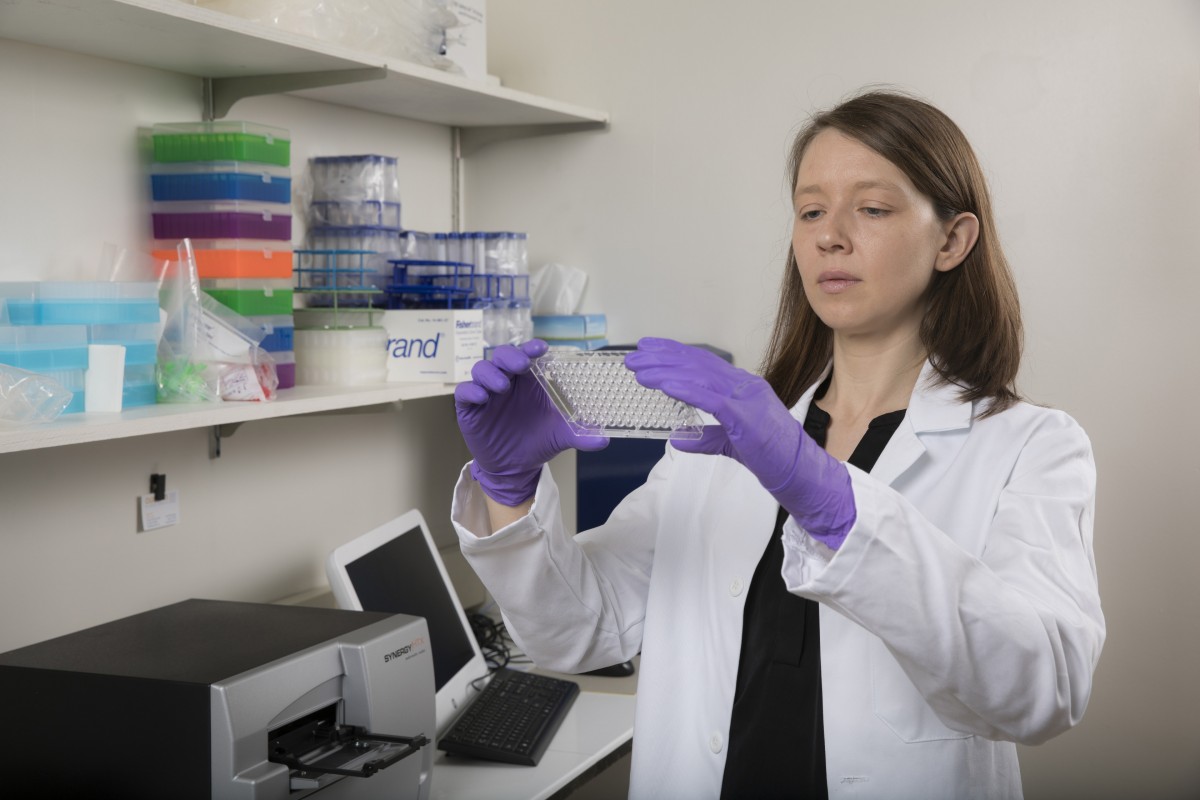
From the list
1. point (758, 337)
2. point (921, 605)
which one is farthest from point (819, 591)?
point (758, 337)

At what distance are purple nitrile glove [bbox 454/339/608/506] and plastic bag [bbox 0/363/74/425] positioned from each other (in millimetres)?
564

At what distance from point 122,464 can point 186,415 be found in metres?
0.37

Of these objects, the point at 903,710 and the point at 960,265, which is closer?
the point at 903,710

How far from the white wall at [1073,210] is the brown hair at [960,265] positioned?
0.83 m

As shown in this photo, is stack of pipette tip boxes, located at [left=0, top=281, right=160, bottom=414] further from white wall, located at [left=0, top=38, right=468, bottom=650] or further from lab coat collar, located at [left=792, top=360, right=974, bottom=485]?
lab coat collar, located at [left=792, top=360, right=974, bottom=485]

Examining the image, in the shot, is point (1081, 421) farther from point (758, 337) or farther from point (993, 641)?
point (993, 641)

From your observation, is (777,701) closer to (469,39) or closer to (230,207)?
(230,207)

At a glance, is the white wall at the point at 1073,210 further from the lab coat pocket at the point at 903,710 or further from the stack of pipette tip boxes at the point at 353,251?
the lab coat pocket at the point at 903,710

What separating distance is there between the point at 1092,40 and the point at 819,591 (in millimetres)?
1576

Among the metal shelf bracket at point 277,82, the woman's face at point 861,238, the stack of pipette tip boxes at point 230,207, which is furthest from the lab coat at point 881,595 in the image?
the metal shelf bracket at point 277,82

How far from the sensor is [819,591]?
0.98 metres

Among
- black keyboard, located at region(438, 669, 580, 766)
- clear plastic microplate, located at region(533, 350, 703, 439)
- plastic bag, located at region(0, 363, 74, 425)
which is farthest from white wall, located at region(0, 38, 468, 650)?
clear plastic microplate, located at region(533, 350, 703, 439)

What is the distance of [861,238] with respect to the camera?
49.8 inches

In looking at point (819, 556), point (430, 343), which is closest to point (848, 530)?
point (819, 556)
